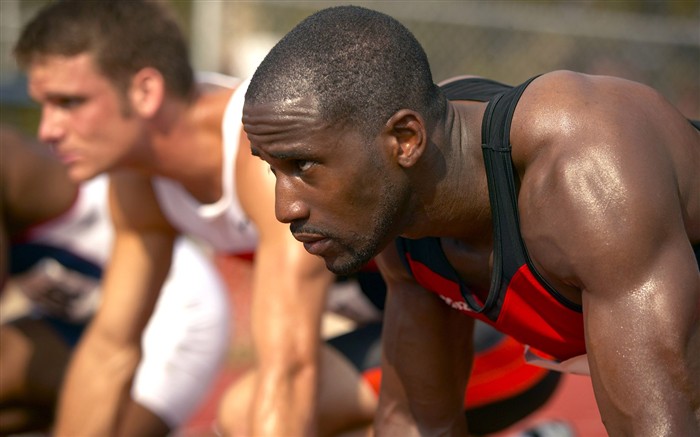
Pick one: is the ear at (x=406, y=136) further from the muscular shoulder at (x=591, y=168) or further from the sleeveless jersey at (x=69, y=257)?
the sleeveless jersey at (x=69, y=257)

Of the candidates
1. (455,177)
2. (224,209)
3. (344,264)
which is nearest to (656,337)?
(455,177)

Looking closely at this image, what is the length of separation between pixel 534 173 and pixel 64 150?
8.06ft

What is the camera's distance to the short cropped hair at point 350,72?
2.46m

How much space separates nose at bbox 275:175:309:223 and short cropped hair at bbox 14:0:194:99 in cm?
204

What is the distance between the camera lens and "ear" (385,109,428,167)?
2.49 meters

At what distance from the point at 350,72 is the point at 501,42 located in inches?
298

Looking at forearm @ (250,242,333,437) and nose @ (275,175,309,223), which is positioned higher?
nose @ (275,175,309,223)

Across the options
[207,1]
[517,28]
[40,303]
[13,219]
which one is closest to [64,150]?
[13,219]

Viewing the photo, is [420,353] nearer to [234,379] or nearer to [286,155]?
[286,155]

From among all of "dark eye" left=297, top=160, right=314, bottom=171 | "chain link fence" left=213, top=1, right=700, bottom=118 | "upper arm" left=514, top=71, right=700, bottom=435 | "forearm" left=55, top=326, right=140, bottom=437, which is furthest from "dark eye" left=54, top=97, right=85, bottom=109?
"chain link fence" left=213, top=1, right=700, bottom=118

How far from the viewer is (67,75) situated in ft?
14.5

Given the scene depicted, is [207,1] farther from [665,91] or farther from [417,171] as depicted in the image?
[417,171]

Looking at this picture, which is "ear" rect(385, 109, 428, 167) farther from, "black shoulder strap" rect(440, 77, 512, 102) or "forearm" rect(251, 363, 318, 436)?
"forearm" rect(251, 363, 318, 436)

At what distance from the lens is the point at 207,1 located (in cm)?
882
